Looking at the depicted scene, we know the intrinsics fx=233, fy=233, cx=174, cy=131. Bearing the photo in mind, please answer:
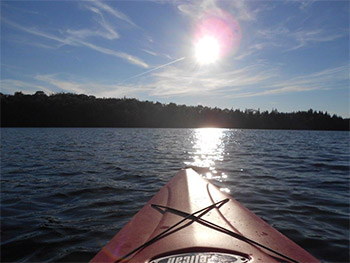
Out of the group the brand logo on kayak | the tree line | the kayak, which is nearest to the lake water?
the kayak

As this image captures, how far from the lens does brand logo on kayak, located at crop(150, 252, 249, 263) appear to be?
227 cm

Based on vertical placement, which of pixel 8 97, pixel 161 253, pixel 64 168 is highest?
pixel 8 97

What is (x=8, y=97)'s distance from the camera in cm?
9394

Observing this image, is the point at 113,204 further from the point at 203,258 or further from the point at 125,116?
the point at 125,116

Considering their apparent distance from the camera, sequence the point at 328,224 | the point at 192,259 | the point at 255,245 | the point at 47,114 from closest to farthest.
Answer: the point at 192,259, the point at 255,245, the point at 328,224, the point at 47,114

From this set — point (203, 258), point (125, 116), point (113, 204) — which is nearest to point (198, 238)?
point (203, 258)

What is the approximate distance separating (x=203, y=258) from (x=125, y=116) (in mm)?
104063

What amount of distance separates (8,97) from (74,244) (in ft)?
369

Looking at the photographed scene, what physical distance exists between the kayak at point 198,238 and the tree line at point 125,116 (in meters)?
97.2

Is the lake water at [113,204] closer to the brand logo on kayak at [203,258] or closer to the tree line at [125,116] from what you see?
the brand logo on kayak at [203,258]

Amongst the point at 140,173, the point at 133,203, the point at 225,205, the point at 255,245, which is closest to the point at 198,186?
the point at 225,205

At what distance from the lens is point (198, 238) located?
271 cm

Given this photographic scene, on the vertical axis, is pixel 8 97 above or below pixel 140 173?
above

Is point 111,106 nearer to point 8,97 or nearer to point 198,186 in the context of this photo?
point 8,97
